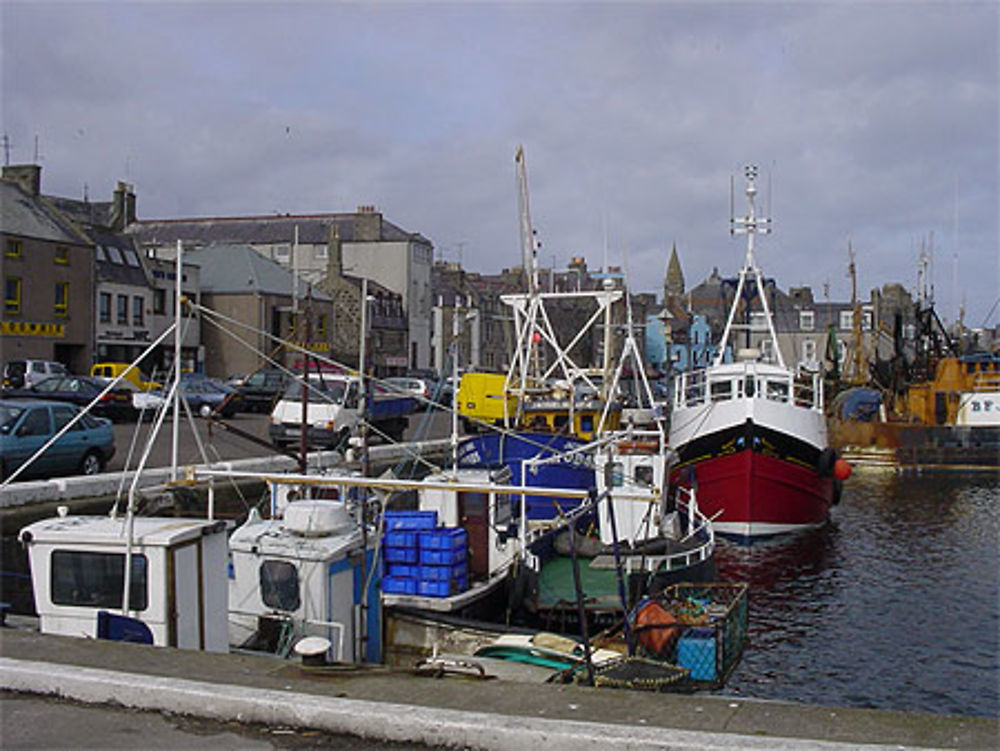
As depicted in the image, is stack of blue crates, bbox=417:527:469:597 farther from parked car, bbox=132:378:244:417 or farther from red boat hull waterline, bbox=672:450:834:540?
parked car, bbox=132:378:244:417

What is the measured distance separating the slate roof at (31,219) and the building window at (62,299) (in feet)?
7.20

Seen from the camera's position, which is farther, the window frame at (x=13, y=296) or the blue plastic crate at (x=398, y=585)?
the window frame at (x=13, y=296)

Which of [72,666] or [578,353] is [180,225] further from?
[72,666]

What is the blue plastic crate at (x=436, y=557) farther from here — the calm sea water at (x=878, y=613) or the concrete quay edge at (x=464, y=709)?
the concrete quay edge at (x=464, y=709)

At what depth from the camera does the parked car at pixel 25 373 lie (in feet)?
143

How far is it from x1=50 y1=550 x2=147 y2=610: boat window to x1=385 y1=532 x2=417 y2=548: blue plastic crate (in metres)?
4.90

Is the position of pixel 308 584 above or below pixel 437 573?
above

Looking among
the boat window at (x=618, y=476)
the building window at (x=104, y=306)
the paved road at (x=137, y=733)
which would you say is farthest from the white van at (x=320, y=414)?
the building window at (x=104, y=306)

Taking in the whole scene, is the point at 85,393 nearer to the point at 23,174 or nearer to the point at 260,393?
the point at 260,393

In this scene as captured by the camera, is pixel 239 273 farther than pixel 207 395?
Yes

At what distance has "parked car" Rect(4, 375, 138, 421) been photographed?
35.3 metres

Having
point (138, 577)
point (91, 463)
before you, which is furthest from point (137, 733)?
point (91, 463)

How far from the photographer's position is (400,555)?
47.4 ft

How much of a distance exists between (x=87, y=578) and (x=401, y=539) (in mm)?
5104
